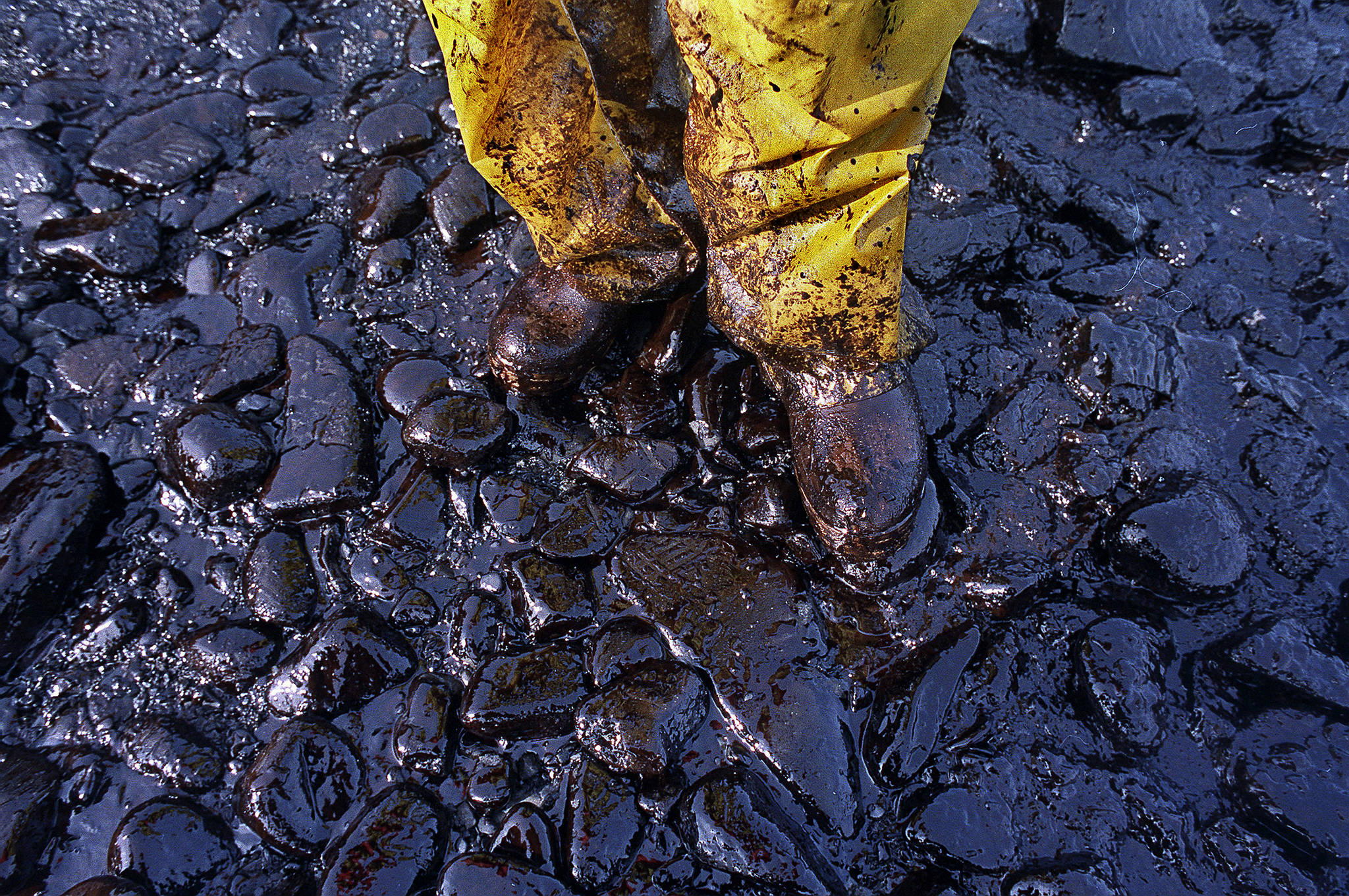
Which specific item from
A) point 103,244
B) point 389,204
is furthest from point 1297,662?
→ point 103,244

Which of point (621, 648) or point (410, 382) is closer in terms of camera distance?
point (621, 648)

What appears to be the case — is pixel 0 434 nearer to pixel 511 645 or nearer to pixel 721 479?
pixel 511 645

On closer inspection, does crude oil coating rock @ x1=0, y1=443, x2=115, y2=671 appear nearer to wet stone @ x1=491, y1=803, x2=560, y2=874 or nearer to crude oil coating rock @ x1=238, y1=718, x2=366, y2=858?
crude oil coating rock @ x1=238, y1=718, x2=366, y2=858

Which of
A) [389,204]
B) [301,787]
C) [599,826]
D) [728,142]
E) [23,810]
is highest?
[728,142]

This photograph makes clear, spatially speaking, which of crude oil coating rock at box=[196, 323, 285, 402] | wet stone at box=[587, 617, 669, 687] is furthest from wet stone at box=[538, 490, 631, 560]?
crude oil coating rock at box=[196, 323, 285, 402]

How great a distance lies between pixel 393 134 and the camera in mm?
2529

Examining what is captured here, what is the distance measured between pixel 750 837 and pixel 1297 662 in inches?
46.9

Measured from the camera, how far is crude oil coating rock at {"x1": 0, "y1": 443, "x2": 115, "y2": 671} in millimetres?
1719

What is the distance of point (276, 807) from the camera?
1476 mm

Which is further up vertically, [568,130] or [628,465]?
[568,130]

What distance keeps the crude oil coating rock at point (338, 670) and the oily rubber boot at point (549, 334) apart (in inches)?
28.5

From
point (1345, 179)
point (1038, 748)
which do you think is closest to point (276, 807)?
point (1038, 748)

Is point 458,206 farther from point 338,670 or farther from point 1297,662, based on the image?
point 1297,662

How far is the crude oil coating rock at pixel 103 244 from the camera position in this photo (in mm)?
2266
